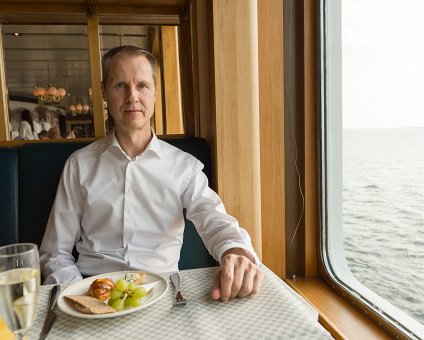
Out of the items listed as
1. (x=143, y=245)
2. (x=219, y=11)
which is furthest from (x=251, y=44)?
(x=143, y=245)

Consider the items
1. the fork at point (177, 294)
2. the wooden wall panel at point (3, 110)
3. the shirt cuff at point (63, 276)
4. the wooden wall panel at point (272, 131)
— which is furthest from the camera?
the wooden wall panel at point (3, 110)

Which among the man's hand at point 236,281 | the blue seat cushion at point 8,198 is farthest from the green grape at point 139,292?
the blue seat cushion at point 8,198

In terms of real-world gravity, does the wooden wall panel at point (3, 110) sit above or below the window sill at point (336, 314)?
above

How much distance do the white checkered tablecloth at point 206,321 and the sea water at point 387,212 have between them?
2.44 feet

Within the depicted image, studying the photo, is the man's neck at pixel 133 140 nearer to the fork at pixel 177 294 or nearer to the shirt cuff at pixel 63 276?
the shirt cuff at pixel 63 276

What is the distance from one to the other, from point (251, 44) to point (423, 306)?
1216 mm

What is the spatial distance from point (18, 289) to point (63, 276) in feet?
2.53

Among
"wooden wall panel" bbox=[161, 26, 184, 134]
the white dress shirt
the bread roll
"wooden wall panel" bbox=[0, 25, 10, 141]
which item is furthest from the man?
"wooden wall panel" bbox=[161, 26, 184, 134]

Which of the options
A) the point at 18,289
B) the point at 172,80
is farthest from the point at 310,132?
the point at 18,289

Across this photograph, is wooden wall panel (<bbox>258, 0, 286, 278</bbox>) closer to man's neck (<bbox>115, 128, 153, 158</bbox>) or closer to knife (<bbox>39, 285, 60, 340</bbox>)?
man's neck (<bbox>115, 128, 153, 158</bbox>)

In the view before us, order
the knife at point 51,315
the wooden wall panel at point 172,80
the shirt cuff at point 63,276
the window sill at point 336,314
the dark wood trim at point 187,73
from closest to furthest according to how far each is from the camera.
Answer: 1. the knife at point 51,315
2. the shirt cuff at point 63,276
3. the window sill at point 336,314
4. the dark wood trim at point 187,73
5. the wooden wall panel at point 172,80

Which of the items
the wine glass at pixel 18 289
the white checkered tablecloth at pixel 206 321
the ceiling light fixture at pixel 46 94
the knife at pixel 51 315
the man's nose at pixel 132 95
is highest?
the ceiling light fixture at pixel 46 94

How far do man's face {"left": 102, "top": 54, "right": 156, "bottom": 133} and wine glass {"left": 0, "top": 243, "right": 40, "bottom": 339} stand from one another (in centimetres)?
92

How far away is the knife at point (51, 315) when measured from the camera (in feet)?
2.26
